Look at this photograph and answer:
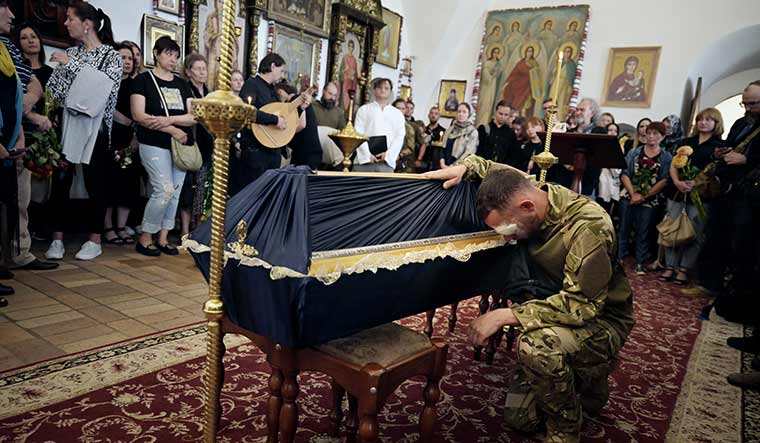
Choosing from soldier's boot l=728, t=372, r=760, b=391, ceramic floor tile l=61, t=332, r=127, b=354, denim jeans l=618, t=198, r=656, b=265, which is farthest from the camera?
denim jeans l=618, t=198, r=656, b=265

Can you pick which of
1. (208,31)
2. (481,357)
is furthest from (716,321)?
(208,31)

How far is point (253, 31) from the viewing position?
7.23 meters

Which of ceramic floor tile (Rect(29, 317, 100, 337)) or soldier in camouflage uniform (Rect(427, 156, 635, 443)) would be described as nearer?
soldier in camouflage uniform (Rect(427, 156, 635, 443))

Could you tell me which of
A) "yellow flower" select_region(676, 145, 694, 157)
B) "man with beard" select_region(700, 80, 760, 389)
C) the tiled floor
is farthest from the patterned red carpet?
"yellow flower" select_region(676, 145, 694, 157)

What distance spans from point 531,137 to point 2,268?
17.2ft

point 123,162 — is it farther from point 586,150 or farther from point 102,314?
point 586,150

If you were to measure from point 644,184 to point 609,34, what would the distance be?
5.19 m

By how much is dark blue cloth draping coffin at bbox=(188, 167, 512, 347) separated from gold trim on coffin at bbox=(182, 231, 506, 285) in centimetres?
2

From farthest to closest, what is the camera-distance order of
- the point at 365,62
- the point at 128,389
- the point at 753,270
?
the point at 365,62, the point at 753,270, the point at 128,389

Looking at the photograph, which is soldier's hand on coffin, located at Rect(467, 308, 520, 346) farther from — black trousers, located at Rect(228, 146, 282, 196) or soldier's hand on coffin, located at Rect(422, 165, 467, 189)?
black trousers, located at Rect(228, 146, 282, 196)

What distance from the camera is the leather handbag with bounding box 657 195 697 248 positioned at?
536cm

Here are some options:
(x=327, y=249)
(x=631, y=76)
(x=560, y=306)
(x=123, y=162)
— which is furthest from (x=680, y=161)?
(x=123, y=162)

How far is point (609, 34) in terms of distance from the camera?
32.2 feet

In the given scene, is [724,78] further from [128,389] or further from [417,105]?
[128,389]
